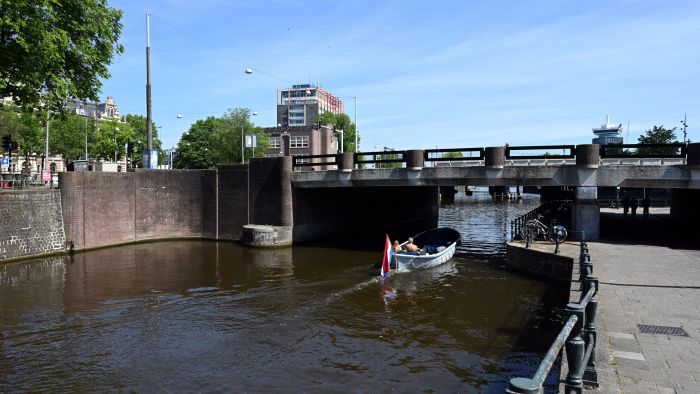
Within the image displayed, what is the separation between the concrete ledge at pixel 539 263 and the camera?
17.8 meters

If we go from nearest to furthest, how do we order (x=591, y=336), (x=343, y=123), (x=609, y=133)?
1. (x=591, y=336)
2. (x=343, y=123)
3. (x=609, y=133)

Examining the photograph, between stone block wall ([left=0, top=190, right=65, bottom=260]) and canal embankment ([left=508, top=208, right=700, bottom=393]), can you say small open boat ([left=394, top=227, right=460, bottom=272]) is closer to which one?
canal embankment ([left=508, top=208, right=700, bottom=393])

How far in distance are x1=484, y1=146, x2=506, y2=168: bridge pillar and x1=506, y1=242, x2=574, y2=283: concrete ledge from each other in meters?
4.15

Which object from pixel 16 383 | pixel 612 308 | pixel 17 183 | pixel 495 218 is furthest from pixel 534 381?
pixel 495 218

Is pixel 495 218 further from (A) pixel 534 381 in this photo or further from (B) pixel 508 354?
(A) pixel 534 381

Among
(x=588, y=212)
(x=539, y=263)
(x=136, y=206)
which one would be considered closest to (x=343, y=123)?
(x=136, y=206)

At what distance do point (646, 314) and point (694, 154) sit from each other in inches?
548

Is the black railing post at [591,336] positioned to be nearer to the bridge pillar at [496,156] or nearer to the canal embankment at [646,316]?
the canal embankment at [646,316]

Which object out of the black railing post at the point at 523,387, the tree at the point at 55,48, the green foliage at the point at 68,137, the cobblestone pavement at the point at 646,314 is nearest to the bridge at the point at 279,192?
the cobblestone pavement at the point at 646,314

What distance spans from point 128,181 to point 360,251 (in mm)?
15486

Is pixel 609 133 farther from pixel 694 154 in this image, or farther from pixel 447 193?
pixel 694 154

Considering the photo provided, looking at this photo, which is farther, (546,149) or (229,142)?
(229,142)

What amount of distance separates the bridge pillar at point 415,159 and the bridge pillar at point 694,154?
1179cm

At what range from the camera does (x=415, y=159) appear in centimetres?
2616
